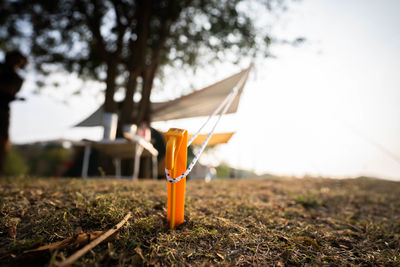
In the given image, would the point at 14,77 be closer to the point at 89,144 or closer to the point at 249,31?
the point at 89,144

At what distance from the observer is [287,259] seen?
1085 millimetres

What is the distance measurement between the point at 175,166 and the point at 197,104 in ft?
8.13

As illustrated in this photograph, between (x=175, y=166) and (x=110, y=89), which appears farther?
(x=110, y=89)

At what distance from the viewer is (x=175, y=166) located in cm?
117

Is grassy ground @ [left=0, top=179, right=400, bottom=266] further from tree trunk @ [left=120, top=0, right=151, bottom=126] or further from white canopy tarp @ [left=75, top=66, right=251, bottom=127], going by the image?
tree trunk @ [left=120, top=0, right=151, bottom=126]

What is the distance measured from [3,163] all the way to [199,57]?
5289mm

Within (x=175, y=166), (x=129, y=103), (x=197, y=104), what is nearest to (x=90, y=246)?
(x=175, y=166)

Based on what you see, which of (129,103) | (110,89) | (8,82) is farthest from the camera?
(110,89)

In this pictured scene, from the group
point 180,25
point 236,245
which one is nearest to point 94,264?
point 236,245

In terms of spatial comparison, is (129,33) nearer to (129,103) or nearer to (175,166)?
(129,103)

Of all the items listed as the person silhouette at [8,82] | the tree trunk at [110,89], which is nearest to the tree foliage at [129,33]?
the tree trunk at [110,89]

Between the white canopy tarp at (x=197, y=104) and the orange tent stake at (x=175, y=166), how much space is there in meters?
1.06

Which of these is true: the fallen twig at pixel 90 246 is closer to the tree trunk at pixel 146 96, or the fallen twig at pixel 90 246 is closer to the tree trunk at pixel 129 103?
the tree trunk at pixel 129 103

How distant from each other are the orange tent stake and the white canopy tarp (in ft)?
3.47
